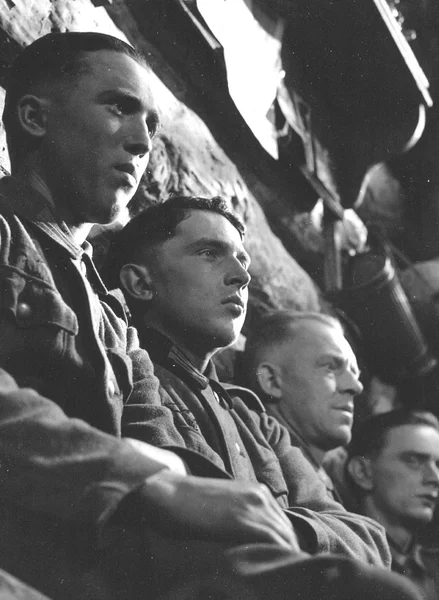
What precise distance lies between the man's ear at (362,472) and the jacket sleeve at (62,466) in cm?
194

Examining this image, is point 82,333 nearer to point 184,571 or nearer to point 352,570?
point 184,571

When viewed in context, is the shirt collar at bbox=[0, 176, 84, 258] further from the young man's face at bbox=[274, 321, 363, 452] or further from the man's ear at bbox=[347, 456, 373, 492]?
the man's ear at bbox=[347, 456, 373, 492]

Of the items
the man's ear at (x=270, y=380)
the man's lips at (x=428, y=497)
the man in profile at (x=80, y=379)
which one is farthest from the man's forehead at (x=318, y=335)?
the man in profile at (x=80, y=379)

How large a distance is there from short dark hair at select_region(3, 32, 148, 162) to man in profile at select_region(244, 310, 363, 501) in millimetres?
1123

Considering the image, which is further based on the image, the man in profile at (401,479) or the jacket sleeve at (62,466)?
the man in profile at (401,479)

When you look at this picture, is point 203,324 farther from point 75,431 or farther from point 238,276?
point 75,431

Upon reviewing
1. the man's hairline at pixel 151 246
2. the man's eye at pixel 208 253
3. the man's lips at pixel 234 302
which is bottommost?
the man's lips at pixel 234 302

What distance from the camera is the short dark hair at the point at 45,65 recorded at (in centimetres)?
168

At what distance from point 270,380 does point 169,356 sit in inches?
30.4

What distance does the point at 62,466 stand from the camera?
3.64ft

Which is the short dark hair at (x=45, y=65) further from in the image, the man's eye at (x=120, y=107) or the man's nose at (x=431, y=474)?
the man's nose at (x=431, y=474)

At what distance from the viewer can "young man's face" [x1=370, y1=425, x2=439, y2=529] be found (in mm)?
2891

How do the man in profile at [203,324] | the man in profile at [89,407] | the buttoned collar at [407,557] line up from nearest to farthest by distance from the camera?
1. the man in profile at [89,407]
2. the man in profile at [203,324]
3. the buttoned collar at [407,557]

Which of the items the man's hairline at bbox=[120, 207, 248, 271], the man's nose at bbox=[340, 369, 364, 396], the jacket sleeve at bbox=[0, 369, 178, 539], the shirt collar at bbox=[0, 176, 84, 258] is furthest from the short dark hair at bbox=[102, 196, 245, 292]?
the jacket sleeve at bbox=[0, 369, 178, 539]
